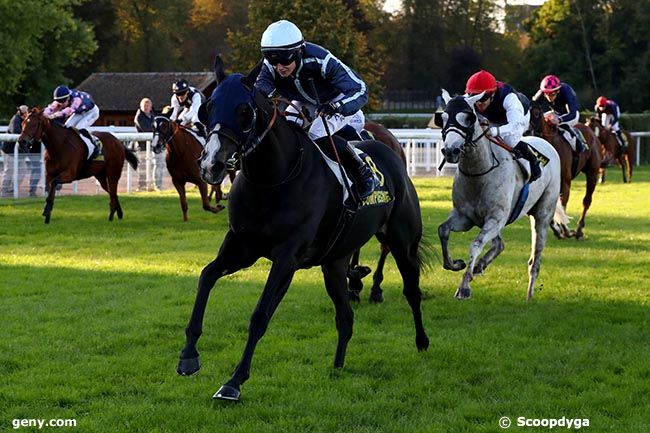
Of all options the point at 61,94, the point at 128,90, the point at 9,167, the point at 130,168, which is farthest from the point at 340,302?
the point at 128,90

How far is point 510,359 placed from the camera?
6648 mm

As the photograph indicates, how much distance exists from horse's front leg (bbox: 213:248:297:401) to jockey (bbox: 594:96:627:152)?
20728 mm

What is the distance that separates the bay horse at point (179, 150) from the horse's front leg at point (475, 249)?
7.65 metres

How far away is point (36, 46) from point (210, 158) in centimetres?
3524

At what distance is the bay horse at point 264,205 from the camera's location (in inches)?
204

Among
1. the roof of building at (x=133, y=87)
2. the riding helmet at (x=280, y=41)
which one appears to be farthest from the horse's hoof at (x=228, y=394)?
the roof of building at (x=133, y=87)

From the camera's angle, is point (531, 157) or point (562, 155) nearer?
point (531, 157)

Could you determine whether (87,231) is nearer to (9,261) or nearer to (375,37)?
(9,261)

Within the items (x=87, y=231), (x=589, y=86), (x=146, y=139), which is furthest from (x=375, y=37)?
(x=87, y=231)

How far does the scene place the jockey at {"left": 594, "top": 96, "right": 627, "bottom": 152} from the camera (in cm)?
2489

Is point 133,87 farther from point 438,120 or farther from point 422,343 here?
point 422,343

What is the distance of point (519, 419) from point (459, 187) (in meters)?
3.85

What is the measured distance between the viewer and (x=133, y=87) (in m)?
50.3

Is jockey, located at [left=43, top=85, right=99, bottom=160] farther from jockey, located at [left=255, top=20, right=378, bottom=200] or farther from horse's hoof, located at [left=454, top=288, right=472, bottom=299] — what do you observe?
jockey, located at [left=255, top=20, right=378, bottom=200]
